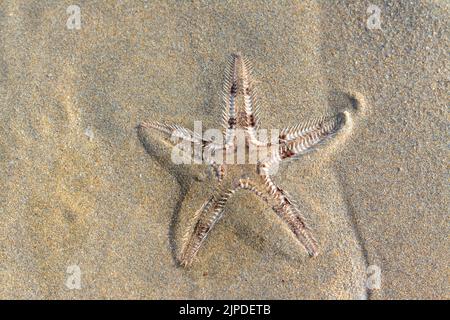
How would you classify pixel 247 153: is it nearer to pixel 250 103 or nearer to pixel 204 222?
pixel 250 103

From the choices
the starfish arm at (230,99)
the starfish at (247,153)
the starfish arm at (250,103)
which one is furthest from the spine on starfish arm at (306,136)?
the starfish arm at (230,99)

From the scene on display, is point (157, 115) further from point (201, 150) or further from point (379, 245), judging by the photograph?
point (379, 245)

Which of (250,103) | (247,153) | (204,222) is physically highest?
(250,103)

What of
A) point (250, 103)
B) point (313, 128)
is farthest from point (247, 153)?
point (313, 128)

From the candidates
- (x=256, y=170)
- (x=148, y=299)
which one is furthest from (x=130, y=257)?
(x=256, y=170)

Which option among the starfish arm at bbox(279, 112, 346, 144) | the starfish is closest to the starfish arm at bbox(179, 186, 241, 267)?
the starfish

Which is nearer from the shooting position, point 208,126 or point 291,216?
point 291,216

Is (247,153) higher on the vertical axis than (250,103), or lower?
lower
